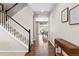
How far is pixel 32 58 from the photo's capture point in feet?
2.41

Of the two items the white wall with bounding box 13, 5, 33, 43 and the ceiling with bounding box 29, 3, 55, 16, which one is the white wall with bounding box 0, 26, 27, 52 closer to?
the white wall with bounding box 13, 5, 33, 43

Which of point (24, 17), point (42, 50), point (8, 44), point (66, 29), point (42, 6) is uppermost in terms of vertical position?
point (42, 6)

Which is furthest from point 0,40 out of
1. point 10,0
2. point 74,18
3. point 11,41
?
point 10,0

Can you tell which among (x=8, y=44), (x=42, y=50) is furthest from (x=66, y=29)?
(x=8, y=44)

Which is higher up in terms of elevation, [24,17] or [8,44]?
[24,17]

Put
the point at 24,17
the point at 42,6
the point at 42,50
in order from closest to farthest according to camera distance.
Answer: the point at 42,50
the point at 24,17
the point at 42,6

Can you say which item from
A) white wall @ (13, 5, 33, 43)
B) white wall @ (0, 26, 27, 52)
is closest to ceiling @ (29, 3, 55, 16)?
white wall @ (13, 5, 33, 43)

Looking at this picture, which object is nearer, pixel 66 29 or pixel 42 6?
pixel 66 29

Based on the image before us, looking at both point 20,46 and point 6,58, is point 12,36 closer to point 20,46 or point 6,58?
point 20,46

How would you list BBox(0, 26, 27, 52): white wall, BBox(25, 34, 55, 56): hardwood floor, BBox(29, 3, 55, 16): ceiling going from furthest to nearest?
BBox(29, 3, 55, 16): ceiling, BBox(0, 26, 27, 52): white wall, BBox(25, 34, 55, 56): hardwood floor

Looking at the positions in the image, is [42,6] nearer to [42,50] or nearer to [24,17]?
[24,17]

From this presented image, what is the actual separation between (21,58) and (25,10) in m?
5.40

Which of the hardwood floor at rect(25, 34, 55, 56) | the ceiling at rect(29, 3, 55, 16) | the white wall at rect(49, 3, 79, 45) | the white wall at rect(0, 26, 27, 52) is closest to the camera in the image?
the white wall at rect(49, 3, 79, 45)

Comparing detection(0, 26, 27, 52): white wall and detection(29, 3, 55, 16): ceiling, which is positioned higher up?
detection(29, 3, 55, 16): ceiling
